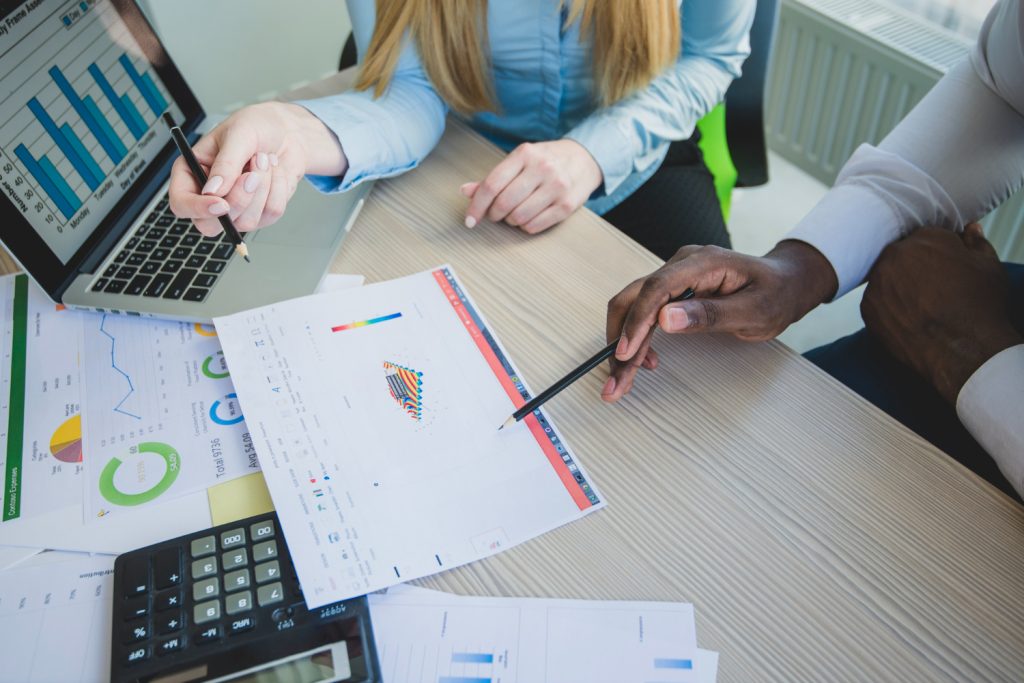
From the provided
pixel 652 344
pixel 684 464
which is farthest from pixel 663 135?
pixel 684 464

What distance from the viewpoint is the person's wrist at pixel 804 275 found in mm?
687

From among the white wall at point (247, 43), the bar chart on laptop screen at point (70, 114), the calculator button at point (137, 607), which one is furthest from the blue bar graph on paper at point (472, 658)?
the white wall at point (247, 43)

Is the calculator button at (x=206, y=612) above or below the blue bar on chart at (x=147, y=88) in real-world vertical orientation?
below

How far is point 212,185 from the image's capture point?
2.07 ft

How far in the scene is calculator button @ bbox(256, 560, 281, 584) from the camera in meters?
0.50

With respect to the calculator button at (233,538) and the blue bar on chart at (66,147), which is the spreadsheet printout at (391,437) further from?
the blue bar on chart at (66,147)

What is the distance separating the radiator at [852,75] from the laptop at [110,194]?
1183 millimetres

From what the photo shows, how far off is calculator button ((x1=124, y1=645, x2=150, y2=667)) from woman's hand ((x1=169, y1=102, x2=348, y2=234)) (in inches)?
13.6

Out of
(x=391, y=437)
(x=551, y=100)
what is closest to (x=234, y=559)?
(x=391, y=437)

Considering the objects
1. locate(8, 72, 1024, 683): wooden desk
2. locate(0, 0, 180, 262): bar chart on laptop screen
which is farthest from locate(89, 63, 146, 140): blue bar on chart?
locate(8, 72, 1024, 683): wooden desk

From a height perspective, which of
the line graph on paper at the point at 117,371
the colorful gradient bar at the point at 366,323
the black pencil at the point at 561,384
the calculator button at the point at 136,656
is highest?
the line graph on paper at the point at 117,371

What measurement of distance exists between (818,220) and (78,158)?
0.73 meters

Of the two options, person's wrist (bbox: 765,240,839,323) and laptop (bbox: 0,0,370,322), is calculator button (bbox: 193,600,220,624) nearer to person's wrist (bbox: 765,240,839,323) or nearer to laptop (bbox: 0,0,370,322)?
laptop (bbox: 0,0,370,322)

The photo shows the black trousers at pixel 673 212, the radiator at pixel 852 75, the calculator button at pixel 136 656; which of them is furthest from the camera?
the radiator at pixel 852 75
